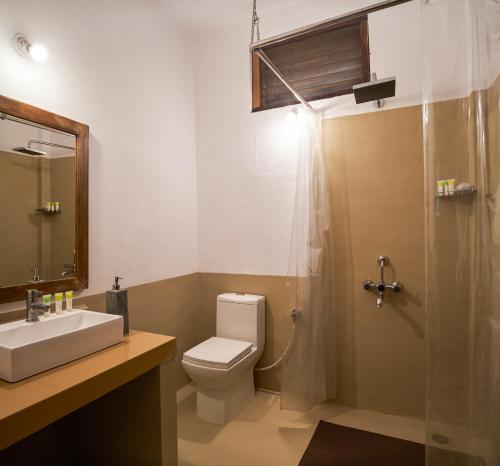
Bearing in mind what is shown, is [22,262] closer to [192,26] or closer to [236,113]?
[236,113]

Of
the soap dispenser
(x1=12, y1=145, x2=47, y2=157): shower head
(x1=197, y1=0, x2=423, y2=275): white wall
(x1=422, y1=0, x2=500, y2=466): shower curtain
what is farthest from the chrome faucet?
(x1=422, y1=0, x2=500, y2=466): shower curtain

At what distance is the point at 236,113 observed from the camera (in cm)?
279

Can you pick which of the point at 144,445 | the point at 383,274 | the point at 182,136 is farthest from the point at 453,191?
the point at 182,136

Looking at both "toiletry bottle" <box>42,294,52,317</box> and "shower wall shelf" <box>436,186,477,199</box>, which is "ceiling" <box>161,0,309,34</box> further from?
"toiletry bottle" <box>42,294,52,317</box>

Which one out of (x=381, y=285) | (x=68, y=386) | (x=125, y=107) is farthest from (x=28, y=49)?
(x=381, y=285)

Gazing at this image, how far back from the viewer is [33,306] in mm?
1549

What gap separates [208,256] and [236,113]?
1255 mm

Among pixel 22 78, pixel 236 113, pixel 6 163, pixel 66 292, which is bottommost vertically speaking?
pixel 66 292

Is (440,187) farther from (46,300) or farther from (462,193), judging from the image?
(46,300)

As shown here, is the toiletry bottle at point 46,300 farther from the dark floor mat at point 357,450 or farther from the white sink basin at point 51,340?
the dark floor mat at point 357,450

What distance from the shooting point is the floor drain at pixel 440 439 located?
127 centimetres

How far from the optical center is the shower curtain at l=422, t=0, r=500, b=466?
114 centimetres

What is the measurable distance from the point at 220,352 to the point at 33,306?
3.83 ft

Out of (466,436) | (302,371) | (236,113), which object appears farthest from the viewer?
(236,113)
